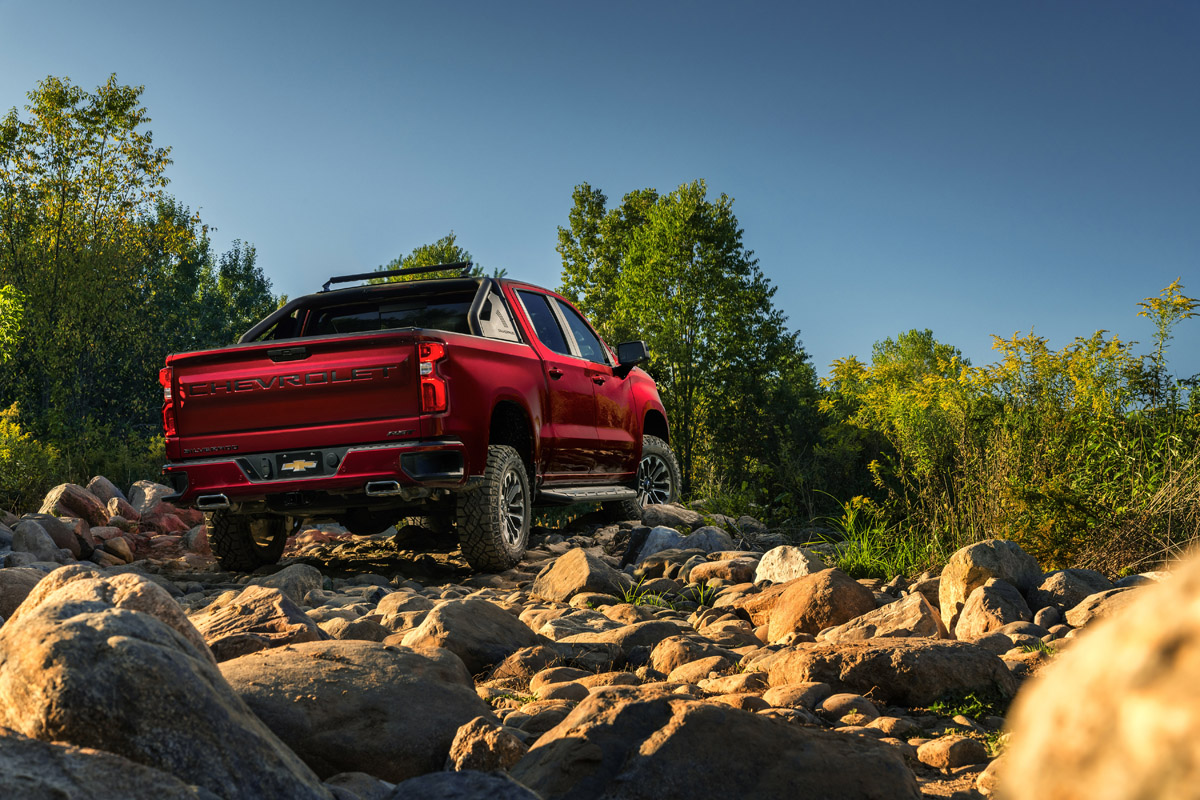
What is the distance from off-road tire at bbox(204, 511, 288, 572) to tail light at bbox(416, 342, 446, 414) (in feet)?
7.65

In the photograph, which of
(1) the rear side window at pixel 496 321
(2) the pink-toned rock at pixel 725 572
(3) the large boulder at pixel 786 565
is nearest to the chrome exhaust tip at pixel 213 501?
(1) the rear side window at pixel 496 321

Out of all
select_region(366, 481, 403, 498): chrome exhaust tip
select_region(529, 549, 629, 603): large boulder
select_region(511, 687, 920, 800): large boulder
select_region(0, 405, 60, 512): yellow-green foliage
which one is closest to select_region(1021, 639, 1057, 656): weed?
select_region(511, 687, 920, 800): large boulder

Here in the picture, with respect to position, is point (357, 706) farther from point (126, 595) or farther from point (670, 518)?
point (670, 518)

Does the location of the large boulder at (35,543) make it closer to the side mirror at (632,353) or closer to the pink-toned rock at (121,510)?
the pink-toned rock at (121,510)

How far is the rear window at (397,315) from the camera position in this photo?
8.35 meters

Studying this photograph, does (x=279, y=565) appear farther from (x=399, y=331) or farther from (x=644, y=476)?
(x=644, y=476)

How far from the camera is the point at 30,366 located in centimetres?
2172

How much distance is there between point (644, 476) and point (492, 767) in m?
8.40

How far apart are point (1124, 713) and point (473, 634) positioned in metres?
4.26

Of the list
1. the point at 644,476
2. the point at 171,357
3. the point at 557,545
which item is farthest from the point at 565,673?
the point at 644,476

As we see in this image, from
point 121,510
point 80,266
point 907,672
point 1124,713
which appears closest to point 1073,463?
point 907,672

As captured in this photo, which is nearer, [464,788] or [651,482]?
[464,788]

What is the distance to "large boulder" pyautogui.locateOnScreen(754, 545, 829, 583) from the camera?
6.83 m

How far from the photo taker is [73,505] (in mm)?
11344
